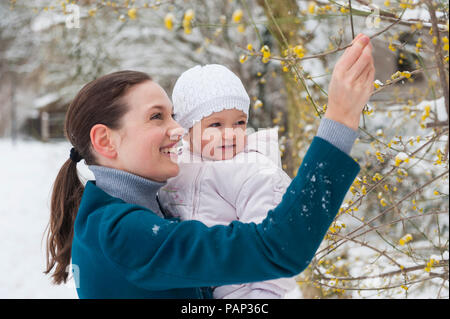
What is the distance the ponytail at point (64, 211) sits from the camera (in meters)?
1.68

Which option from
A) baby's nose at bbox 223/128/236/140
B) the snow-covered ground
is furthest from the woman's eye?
the snow-covered ground

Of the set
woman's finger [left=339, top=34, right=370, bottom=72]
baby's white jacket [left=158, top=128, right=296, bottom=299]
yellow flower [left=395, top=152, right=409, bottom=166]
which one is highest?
woman's finger [left=339, top=34, right=370, bottom=72]

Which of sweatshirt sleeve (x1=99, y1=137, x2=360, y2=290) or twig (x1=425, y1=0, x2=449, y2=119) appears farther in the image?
twig (x1=425, y1=0, x2=449, y2=119)

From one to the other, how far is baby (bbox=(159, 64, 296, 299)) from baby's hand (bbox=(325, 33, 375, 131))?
1.22 feet

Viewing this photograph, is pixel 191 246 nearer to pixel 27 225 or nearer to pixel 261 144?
pixel 261 144

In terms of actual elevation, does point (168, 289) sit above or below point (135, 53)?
below

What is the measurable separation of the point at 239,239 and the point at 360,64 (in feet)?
1.56

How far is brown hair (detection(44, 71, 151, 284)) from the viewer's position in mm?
1481

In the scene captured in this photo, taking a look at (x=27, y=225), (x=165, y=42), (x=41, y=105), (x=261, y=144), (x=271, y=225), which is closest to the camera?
(x=271, y=225)

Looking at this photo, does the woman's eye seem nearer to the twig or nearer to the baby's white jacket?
the baby's white jacket

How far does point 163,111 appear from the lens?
148 centimetres
